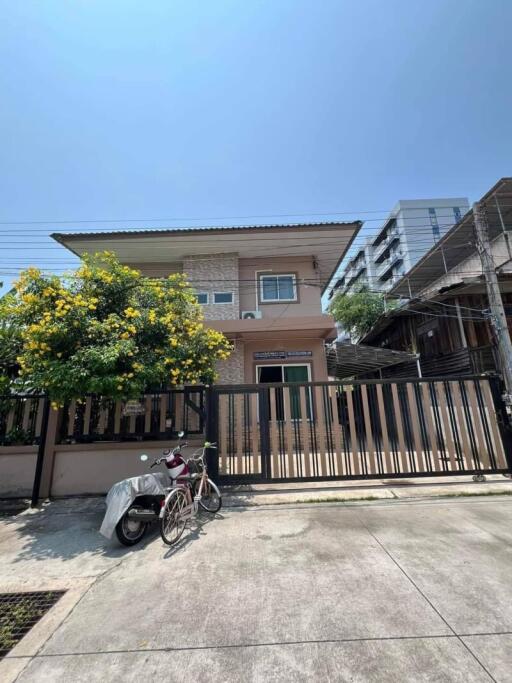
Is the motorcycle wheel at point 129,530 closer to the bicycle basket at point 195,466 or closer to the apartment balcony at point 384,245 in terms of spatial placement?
the bicycle basket at point 195,466

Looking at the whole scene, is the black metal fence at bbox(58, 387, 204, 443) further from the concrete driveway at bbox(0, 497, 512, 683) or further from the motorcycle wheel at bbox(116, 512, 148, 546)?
the motorcycle wheel at bbox(116, 512, 148, 546)

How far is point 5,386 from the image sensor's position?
5594 millimetres

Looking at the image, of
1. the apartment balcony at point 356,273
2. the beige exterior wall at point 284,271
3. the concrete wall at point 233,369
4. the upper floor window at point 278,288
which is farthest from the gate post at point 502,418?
the apartment balcony at point 356,273

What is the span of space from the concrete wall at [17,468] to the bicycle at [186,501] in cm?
348

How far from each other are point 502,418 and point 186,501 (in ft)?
20.5

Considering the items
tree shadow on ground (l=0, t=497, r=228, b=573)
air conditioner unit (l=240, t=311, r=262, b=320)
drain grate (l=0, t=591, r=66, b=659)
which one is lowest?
drain grate (l=0, t=591, r=66, b=659)

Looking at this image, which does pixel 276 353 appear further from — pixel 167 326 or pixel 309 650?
pixel 309 650

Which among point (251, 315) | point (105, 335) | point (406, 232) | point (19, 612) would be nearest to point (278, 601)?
point (19, 612)

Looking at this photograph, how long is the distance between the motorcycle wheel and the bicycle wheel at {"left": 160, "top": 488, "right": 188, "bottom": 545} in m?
0.43

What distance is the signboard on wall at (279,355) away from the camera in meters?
10.7

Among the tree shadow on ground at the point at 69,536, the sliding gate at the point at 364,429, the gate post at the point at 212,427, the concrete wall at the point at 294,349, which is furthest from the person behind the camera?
the concrete wall at the point at 294,349

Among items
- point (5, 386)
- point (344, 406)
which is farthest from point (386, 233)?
point (5, 386)

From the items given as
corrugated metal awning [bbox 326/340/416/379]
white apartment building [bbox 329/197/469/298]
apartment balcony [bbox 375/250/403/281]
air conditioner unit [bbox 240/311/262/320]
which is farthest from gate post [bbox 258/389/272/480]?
apartment balcony [bbox 375/250/403/281]

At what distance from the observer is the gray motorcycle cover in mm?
3789
